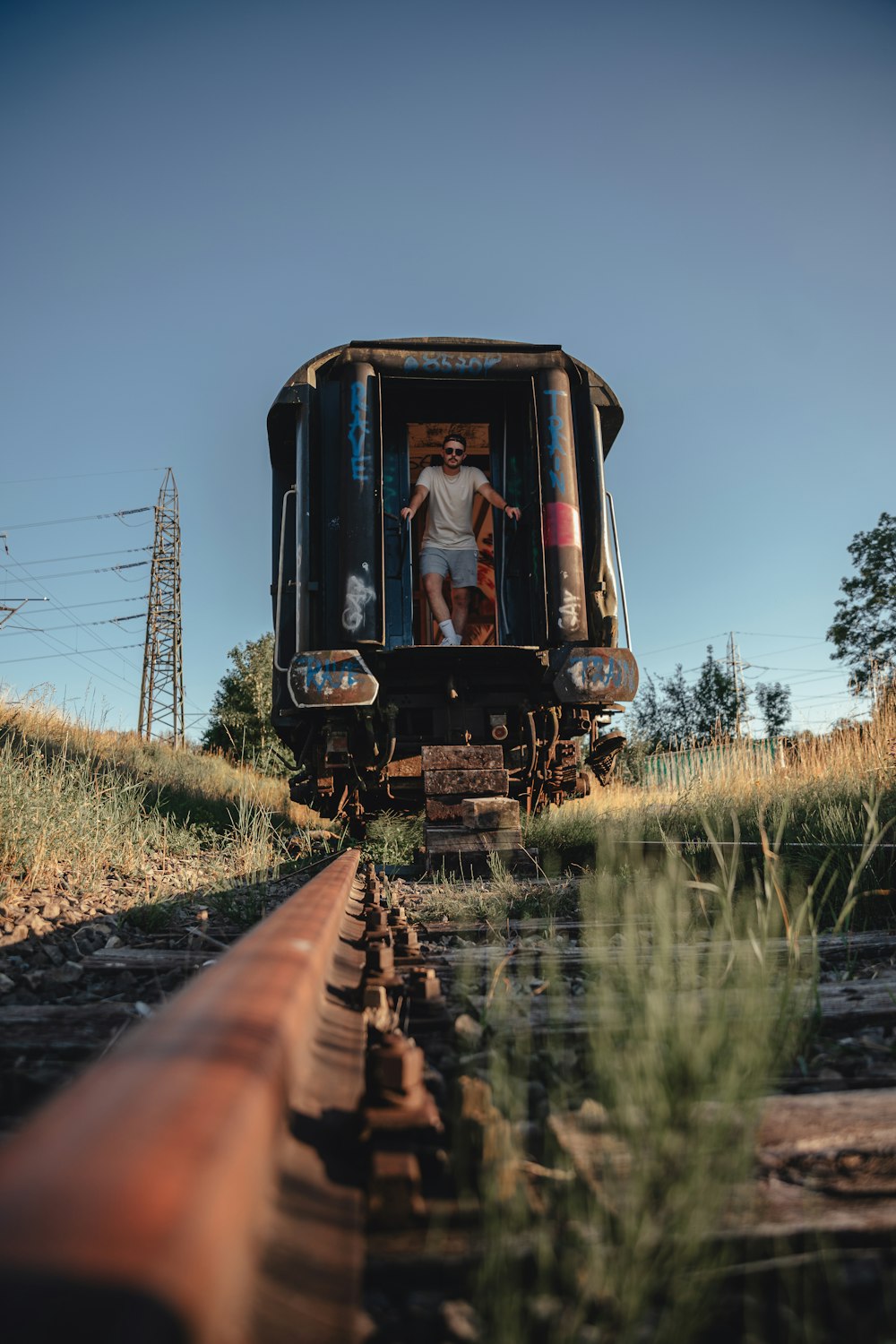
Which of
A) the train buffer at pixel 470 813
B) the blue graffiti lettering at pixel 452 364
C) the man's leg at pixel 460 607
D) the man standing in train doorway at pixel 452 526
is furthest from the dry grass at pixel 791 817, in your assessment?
the blue graffiti lettering at pixel 452 364

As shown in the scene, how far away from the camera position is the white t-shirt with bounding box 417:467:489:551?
621 centimetres

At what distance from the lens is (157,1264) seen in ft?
1.39

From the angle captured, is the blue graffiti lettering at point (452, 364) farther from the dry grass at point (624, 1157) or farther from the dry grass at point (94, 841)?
the dry grass at point (624, 1157)

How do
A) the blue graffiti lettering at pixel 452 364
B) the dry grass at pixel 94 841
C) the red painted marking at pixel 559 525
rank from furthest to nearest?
the blue graffiti lettering at pixel 452 364 → the red painted marking at pixel 559 525 → the dry grass at pixel 94 841

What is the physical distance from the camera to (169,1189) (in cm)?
48

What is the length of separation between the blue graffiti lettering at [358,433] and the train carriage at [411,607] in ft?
0.04

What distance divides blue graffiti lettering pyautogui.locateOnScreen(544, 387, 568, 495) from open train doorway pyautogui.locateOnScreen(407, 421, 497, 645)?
130 centimetres

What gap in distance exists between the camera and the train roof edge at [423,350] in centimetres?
527

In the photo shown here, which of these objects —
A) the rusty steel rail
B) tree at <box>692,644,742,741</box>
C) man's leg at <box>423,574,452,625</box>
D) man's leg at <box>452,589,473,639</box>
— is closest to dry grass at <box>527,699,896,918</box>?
man's leg at <box>452,589,473,639</box>

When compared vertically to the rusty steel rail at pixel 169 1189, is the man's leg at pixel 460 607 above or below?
above

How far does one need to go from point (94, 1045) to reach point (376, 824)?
4.82 metres

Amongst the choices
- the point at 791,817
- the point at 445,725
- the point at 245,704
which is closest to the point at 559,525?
the point at 445,725

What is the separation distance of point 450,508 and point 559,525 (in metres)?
1.30

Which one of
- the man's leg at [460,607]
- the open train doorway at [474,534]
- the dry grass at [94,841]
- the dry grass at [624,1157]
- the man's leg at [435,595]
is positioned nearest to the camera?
the dry grass at [624,1157]
